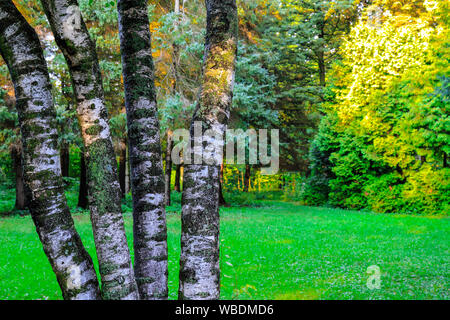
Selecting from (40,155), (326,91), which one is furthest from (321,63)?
(40,155)

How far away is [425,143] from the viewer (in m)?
15.5

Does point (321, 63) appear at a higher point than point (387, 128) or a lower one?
higher

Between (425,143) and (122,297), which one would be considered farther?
(425,143)

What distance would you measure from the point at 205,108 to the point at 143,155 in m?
0.69

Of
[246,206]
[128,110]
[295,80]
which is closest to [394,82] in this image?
[295,80]

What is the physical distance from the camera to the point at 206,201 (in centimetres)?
255

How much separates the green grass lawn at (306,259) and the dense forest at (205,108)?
173 centimetres

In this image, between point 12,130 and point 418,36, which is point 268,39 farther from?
point 12,130

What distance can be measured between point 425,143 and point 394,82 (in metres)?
3.51

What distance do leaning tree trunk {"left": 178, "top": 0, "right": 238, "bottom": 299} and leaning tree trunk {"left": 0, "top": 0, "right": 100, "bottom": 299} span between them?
0.73m

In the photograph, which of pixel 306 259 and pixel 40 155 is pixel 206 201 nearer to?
pixel 40 155
